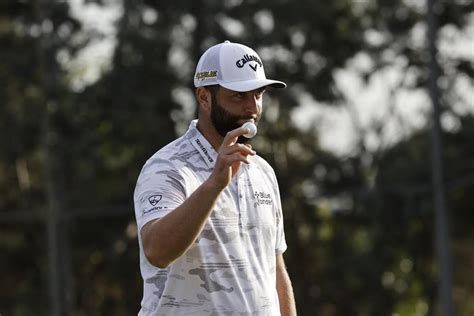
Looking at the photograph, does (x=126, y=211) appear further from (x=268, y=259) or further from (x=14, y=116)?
(x=268, y=259)

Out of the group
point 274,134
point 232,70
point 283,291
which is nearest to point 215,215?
point 232,70

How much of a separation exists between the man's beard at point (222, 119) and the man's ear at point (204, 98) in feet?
0.08

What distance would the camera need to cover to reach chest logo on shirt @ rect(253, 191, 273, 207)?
16.8 ft

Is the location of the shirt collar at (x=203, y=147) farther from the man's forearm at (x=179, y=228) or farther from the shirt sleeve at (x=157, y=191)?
the man's forearm at (x=179, y=228)

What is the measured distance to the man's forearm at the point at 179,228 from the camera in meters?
4.47

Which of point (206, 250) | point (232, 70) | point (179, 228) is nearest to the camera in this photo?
point (179, 228)

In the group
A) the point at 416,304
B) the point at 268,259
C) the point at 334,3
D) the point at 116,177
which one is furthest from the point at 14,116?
the point at 268,259

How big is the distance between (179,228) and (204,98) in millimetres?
720

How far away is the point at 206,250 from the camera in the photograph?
16.0 feet

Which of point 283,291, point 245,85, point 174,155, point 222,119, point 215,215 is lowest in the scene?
point 283,291

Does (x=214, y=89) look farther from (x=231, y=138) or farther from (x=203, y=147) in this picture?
(x=231, y=138)

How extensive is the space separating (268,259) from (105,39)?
21.1 m

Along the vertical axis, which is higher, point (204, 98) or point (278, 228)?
point (204, 98)

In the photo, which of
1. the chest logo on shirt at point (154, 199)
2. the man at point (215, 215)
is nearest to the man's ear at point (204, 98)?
the man at point (215, 215)
